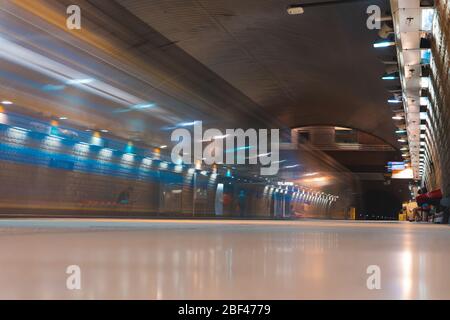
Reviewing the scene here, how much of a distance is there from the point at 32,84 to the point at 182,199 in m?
10.2

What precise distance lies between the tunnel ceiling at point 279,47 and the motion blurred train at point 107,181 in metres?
4.04

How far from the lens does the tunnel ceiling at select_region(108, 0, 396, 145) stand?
49.6ft

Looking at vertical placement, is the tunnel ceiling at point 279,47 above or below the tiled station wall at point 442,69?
above

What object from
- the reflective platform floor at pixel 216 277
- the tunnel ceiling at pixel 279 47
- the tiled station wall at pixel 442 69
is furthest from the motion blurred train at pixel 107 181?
the reflective platform floor at pixel 216 277

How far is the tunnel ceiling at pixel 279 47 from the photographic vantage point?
15125 mm

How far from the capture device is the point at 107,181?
62.1 feet

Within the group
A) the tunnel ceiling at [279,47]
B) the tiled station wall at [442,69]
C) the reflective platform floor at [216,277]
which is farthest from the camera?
the tunnel ceiling at [279,47]

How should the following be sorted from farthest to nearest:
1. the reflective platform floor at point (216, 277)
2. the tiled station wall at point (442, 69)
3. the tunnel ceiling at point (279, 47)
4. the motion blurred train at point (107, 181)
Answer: the tunnel ceiling at point (279, 47) → the motion blurred train at point (107, 181) → the tiled station wall at point (442, 69) → the reflective platform floor at point (216, 277)

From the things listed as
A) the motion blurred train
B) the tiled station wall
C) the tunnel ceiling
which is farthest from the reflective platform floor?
the motion blurred train

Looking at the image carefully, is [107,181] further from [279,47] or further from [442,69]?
[442,69]

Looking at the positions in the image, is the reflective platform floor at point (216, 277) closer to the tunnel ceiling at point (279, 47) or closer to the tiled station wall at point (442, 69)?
the tiled station wall at point (442, 69)

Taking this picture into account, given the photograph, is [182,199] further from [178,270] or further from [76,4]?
[178,270]

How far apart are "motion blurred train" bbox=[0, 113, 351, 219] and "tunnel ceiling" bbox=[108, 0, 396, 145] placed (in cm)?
404

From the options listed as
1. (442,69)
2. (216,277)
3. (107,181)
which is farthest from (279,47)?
(216,277)
